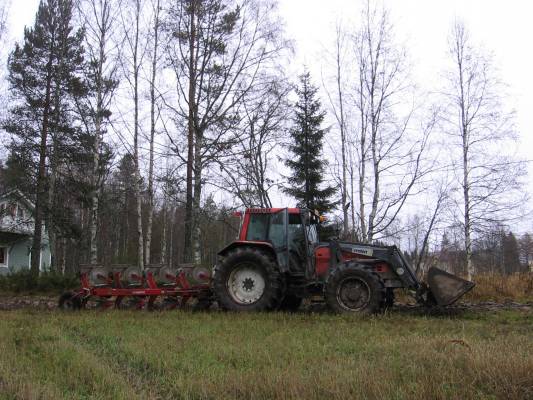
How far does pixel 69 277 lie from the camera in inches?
677

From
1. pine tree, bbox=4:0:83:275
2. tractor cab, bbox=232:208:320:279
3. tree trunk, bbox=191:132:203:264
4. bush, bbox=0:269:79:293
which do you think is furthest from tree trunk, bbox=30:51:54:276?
tractor cab, bbox=232:208:320:279

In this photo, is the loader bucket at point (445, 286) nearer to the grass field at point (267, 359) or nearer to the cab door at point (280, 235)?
the grass field at point (267, 359)

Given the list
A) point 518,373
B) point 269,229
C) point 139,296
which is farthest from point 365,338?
point 139,296

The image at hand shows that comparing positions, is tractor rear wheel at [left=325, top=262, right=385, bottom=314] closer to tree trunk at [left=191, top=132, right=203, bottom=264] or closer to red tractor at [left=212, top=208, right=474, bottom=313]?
red tractor at [left=212, top=208, right=474, bottom=313]

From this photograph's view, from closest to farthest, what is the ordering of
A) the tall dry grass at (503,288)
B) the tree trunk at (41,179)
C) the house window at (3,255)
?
1. the tall dry grass at (503,288)
2. the tree trunk at (41,179)
3. the house window at (3,255)

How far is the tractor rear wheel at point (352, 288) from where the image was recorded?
970 centimetres

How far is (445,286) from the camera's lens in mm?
9781

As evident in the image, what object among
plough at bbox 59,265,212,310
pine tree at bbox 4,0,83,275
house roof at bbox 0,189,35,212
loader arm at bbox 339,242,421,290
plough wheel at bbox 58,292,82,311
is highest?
pine tree at bbox 4,0,83,275

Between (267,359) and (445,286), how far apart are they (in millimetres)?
5529

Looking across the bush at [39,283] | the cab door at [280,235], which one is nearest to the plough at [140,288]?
the cab door at [280,235]

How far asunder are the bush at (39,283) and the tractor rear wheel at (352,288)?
33.5 ft

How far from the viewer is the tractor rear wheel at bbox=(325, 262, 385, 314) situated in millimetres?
9703

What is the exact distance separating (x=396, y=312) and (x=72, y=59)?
19156mm

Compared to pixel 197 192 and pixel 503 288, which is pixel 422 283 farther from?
pixel 197 192
